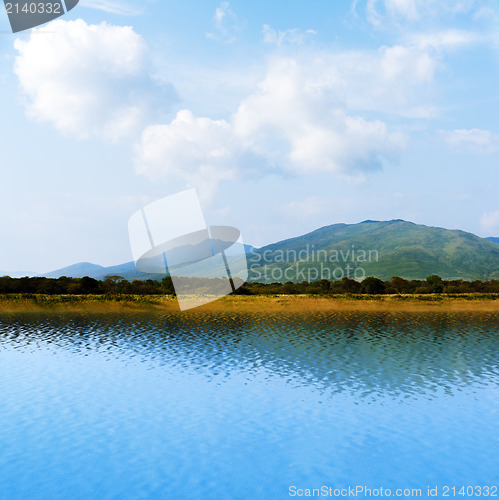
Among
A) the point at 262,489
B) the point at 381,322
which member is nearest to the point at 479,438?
the point at 262,489

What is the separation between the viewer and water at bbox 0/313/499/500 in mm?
21016

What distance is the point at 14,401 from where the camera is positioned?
31.5m

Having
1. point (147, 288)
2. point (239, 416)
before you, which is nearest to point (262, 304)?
point (147, 288)

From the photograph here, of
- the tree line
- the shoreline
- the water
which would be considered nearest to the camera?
the water

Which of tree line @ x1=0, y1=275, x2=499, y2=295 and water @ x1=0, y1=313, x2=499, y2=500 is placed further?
tree line @ x1=0, y1=275, x2=499, y2=295

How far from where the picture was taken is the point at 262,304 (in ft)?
363

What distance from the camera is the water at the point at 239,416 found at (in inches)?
827

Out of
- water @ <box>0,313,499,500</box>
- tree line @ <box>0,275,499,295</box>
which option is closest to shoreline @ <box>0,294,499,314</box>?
tree line @ <box>0,275,499,295</box>

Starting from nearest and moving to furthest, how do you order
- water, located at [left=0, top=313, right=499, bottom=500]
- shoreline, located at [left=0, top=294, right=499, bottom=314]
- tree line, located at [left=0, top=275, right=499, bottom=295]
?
water, located at [left=0, top=313, right=499, bottom=500]
shoreline, located at [left=0, top=294, right=499, bottom=314]
tree line, located at [left=0, top=275, right=499, bottom=295]

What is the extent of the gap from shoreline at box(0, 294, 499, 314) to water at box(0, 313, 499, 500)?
43.2 meters

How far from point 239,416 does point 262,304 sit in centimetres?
8119

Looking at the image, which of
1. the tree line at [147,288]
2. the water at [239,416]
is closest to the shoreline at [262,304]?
the tree line at [147,288]

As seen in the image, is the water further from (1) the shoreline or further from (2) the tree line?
(2) the tree line

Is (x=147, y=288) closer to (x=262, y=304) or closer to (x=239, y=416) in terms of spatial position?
(x=262, y=304)
